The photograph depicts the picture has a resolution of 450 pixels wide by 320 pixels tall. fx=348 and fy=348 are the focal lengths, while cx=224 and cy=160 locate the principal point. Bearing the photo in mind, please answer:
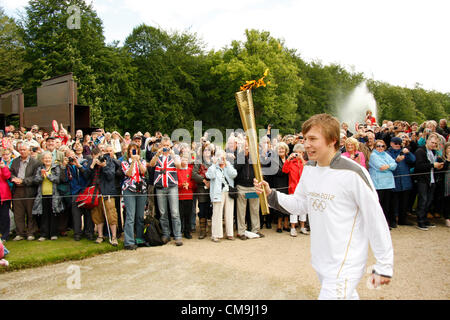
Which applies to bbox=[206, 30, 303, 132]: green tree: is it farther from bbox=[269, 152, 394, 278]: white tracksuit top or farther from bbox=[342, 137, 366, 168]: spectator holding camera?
bbox=[269, 152, 394, 278]: white tracksuit top

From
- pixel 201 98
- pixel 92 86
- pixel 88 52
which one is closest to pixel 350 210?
pixel 92 86

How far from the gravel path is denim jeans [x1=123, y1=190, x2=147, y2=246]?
1.41 feet

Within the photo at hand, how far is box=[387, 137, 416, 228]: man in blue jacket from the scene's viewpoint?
946cm

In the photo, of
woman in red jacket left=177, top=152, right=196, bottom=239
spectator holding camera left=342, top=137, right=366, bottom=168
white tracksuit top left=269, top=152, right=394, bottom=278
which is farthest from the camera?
woman in red jacket left=177, top=152, right=196, bottom=239

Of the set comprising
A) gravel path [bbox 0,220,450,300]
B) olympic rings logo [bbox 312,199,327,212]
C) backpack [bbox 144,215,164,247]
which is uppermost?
olympic rings logo [bbox 312,199,327,212]

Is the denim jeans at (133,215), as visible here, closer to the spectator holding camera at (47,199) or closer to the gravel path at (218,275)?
the gravel path at (218,275)

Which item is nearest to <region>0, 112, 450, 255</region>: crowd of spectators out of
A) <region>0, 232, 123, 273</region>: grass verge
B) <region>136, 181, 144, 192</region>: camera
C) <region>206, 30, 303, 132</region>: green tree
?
<region>136, 181, 144, 192</region>: camera

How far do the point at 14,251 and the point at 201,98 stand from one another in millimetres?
41617

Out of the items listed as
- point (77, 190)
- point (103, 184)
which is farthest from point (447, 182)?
point (77, 190)

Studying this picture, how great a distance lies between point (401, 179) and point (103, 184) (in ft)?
25.7

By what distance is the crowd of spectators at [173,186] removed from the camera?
8.21 meters

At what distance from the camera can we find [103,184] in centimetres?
824

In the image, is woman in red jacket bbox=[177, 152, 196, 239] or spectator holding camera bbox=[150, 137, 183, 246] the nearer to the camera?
spectator holding camera bbox=[150, 137, 183, 246]
